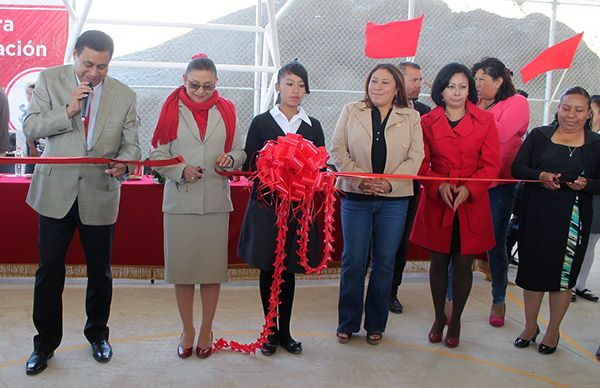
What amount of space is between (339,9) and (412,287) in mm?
6782

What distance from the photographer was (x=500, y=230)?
3.67 meters

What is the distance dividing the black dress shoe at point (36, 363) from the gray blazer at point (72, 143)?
69 cm

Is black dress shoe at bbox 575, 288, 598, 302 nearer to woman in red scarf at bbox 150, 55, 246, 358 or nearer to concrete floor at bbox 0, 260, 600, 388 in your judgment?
concrete floor at bbox 0, 260, 600, 388

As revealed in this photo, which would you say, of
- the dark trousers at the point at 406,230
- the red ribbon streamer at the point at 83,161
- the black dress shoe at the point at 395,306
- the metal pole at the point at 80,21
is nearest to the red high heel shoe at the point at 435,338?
the black dress shoe at the point at 395,306

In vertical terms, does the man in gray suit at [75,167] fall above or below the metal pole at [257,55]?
below

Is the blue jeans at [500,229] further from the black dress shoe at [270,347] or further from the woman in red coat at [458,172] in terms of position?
the black dress shoe at [270,347]

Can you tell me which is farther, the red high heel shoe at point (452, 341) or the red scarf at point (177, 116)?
the red high heel shoe at point (452, 341)

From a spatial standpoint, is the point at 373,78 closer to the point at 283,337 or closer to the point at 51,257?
the point at 283,337

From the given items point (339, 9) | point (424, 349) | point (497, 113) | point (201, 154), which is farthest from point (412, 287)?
point (339, 9)

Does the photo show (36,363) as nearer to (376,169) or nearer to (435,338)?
(376,169)

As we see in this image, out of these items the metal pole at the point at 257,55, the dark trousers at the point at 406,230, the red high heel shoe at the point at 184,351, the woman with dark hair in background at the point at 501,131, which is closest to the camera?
the red high heel shoe at the point at 184,351

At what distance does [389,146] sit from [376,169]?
14 cm

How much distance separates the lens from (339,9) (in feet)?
32.5

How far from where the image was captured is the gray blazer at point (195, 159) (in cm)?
279
